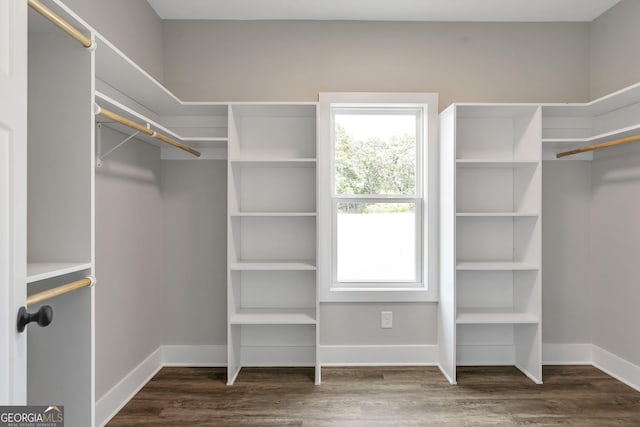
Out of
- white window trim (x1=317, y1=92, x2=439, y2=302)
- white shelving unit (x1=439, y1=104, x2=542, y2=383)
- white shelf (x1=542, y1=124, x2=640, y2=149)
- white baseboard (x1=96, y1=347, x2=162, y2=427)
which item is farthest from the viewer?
white window trim (x1=317, y1=92, x2=439, y2=302)

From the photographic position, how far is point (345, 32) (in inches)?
131

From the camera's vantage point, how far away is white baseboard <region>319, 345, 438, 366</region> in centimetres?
331

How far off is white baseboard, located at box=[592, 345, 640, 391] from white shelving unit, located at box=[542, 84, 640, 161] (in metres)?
1.51

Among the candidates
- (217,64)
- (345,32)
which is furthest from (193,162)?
(345,32)

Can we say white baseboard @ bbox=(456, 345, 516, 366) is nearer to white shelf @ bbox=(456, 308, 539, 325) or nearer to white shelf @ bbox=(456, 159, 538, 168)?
white shelf @ bbox=(456, 308, 539, 325)

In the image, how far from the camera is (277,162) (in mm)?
3039

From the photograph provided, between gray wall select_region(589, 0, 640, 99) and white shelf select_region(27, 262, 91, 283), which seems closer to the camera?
white shelf select_region(27, 262, 91, 283)

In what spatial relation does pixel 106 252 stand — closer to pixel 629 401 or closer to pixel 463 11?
pixel 463 11

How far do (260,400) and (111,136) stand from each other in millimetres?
1865

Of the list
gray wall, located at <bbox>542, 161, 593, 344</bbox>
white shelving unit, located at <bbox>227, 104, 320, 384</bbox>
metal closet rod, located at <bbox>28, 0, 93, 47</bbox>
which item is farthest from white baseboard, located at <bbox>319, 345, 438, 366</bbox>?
metal closet rod, located at <bbox>28, 0, 93, 47</bbox>

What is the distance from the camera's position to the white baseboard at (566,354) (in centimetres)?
333

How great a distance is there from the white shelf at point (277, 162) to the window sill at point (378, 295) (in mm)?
992

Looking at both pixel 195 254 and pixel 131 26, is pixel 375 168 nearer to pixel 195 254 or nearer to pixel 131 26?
pixel 195 254

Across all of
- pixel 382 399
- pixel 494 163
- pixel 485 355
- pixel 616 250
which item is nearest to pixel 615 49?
pixel 494 163
